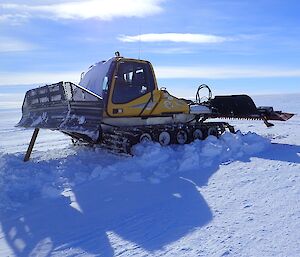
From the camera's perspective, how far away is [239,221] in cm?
504

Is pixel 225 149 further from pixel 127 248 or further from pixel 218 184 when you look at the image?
pixel 127 248

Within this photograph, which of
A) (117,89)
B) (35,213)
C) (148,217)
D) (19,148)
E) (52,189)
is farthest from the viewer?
(19,148)

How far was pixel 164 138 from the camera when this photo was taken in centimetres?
1042

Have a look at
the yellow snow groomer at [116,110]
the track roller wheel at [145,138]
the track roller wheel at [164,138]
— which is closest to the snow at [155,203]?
the track roller wheel at [145,138]

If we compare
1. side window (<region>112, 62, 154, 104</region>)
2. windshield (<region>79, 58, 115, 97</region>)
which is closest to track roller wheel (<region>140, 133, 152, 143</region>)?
side window (<region>112, 62, 154, 104</region>)

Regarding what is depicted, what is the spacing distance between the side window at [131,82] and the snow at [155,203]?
1467 millimetres

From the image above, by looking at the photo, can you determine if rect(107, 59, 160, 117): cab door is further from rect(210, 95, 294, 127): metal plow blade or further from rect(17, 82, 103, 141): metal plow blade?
rect(210, 95, 294, 127): metal plow blade

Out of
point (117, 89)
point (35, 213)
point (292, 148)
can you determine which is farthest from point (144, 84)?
point (35, 213)

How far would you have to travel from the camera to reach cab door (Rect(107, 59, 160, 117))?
9.70m

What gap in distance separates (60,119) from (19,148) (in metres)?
4.21

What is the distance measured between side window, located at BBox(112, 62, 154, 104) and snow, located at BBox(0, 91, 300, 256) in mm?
1467

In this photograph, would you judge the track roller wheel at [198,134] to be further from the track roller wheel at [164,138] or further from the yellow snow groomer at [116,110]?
the track roller wheel at [164,138]

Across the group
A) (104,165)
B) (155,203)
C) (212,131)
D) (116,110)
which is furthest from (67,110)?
(212,131)

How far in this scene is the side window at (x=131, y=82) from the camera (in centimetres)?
979
